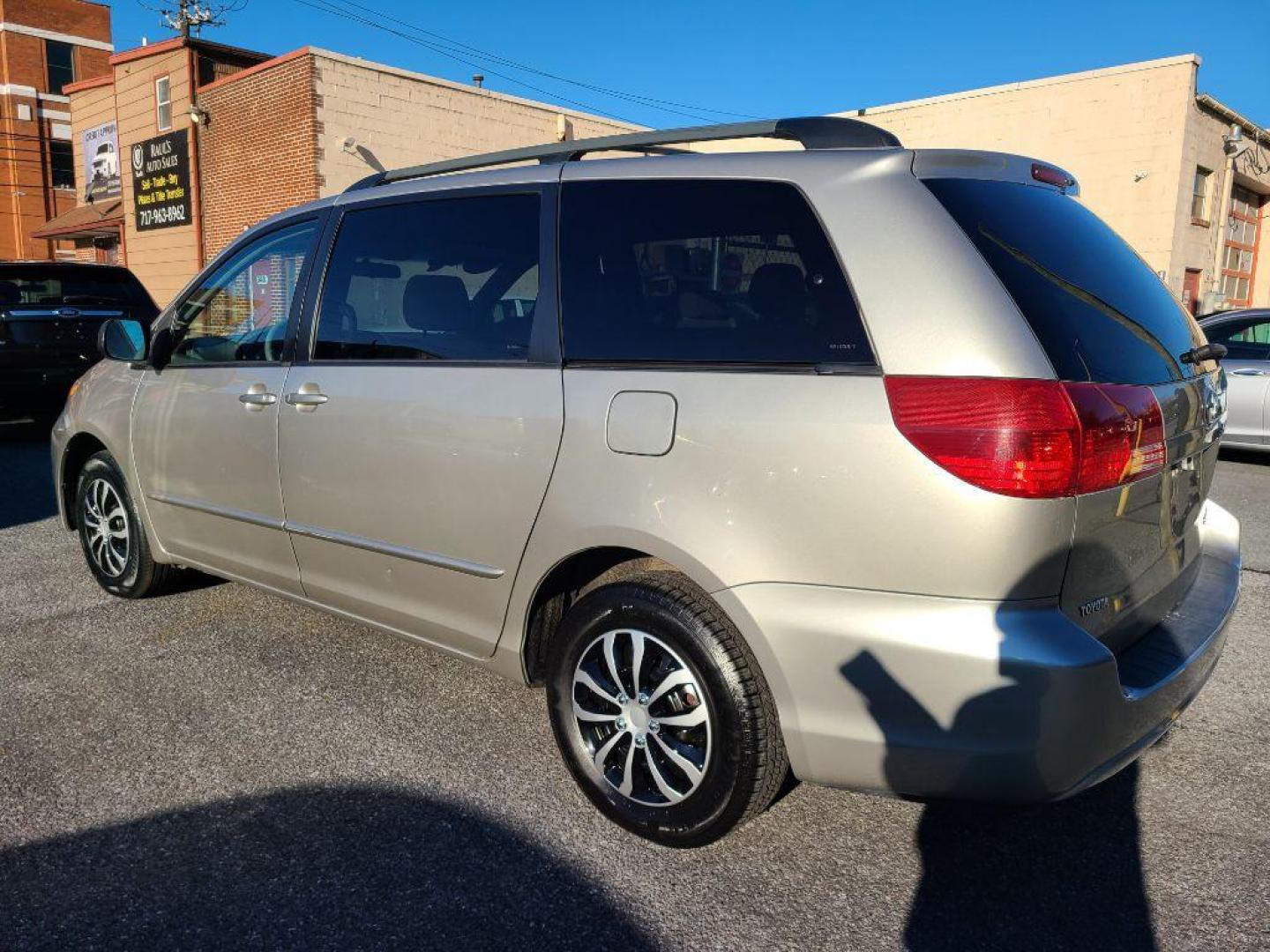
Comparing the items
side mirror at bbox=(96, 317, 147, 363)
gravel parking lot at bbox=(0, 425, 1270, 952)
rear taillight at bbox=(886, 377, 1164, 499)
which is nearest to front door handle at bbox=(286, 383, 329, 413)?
gravel parking lot at bbox=(0, 425, 1270, 952)

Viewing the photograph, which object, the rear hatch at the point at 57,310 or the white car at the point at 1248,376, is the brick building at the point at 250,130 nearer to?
the rear hatch at the point at 57,310

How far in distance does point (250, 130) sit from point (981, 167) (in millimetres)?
19601

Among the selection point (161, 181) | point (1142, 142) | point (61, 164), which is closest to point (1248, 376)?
point (1142, 142)

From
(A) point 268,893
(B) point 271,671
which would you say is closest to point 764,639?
(A) point 268,893

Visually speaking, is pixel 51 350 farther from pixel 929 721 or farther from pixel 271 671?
pixel 929 721

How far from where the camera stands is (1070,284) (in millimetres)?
2436

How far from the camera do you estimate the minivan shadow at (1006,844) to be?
7.15ft

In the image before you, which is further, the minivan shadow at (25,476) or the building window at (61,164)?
the building window at (61,164)

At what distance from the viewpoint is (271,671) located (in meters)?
3.91

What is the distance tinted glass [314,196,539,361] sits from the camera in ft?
10.1

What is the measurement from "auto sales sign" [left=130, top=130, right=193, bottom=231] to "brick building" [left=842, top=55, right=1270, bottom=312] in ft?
50.5

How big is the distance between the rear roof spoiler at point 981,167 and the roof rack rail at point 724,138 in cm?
15

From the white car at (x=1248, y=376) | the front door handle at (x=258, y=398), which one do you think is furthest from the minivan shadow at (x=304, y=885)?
the white car at (x=1248, y=376)

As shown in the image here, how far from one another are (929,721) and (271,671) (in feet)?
8.74
